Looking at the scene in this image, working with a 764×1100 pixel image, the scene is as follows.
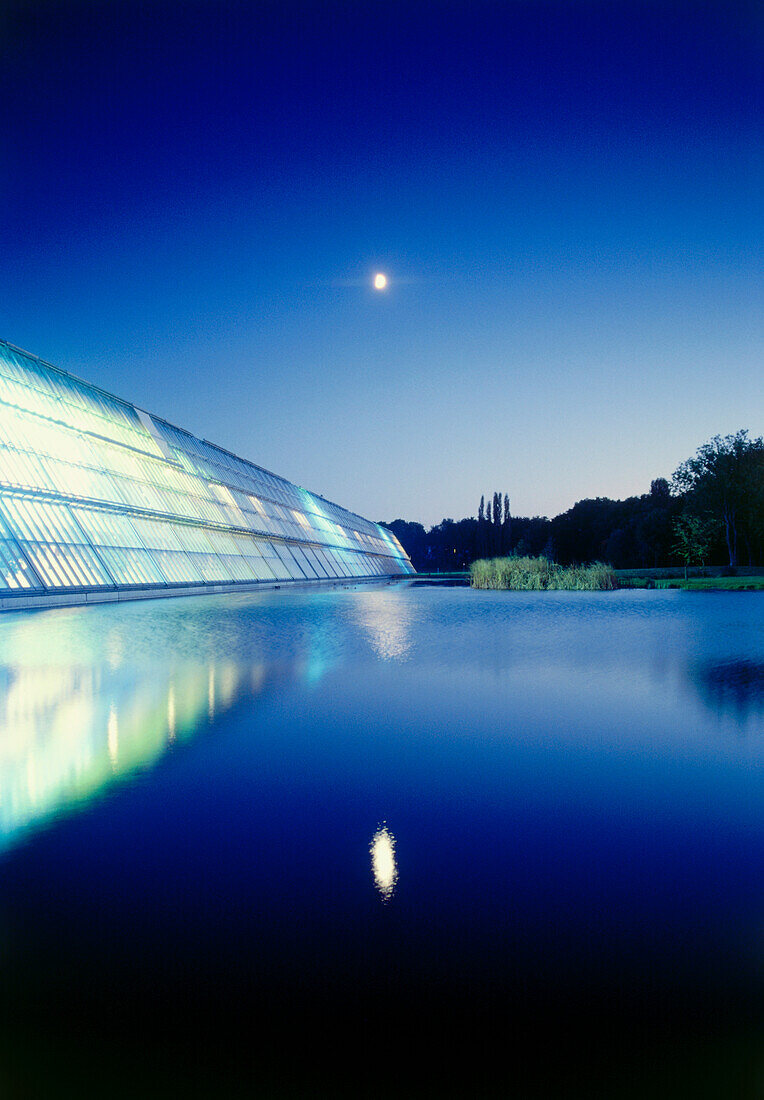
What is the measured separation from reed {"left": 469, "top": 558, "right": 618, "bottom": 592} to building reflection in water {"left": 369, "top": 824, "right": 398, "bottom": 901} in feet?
103

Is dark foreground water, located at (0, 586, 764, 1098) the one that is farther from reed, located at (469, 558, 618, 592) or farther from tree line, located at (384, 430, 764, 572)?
tree line, located at (384, 430, 764, 572)

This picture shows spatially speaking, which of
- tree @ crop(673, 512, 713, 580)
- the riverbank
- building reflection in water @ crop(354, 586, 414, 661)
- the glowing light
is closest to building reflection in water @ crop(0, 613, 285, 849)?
the glowing light

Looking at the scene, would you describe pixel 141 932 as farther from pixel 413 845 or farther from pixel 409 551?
pixel 409 551

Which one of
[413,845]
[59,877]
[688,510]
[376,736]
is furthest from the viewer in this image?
[688,510]

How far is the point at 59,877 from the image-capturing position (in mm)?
3250

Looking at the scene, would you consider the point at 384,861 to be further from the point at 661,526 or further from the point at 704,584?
the point at 661,526

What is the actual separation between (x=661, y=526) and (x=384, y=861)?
267 ft

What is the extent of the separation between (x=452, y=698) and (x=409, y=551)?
166 metres

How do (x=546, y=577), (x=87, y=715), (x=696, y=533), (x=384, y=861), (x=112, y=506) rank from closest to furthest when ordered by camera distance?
1. (x=384, y=861)
2. (x=87, y=715)
3. (x=112, y=506)
4. (x=546, y=577)
5. (x=696, y=533)

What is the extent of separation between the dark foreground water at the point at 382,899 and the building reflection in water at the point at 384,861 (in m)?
0.02

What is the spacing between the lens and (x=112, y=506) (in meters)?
31.2

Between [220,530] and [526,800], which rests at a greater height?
[220,530]

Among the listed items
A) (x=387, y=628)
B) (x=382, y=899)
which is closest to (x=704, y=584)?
(x=387, y=628)

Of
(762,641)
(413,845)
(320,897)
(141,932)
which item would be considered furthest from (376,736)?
(762,641)
